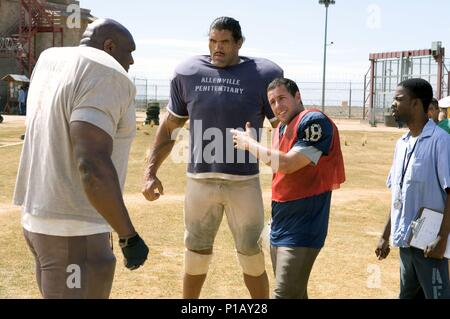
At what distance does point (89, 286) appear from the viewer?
2.89 m

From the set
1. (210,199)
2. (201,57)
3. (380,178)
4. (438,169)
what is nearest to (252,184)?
(210,199)

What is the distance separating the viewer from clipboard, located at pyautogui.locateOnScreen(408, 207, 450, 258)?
12.4 feet

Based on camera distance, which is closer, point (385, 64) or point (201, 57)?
point (201, 57)

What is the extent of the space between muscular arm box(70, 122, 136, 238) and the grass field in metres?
2.95

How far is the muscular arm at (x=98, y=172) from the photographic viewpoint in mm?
2654

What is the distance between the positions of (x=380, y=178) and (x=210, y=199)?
34.6 feet

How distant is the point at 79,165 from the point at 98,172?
87mm

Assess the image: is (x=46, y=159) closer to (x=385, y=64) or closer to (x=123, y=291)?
(x=123, y=291)

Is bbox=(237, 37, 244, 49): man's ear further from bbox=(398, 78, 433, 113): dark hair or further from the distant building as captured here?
the distant building

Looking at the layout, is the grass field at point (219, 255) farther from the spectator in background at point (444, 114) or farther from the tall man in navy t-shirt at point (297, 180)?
the tall man in navy t-shirt at point (297, 180)

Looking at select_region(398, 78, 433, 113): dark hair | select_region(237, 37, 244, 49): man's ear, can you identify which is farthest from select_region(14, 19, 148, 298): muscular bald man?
select_region(398, 78, 433, 113): dark hair

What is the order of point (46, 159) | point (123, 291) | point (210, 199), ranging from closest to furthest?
point (46, 159) < point (210, 199) < point (123, 291)

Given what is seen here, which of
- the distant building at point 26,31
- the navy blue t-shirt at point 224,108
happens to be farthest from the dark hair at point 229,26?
the distant building at point 26,31
